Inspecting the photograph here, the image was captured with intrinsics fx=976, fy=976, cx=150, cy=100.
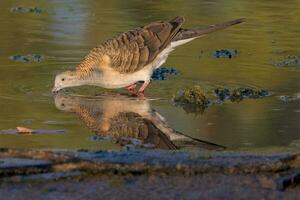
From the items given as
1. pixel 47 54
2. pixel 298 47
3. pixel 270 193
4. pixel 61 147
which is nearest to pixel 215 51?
pixel 298 47

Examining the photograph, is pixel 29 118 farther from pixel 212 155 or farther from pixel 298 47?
pixel 298 47

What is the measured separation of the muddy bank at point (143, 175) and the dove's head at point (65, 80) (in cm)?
262

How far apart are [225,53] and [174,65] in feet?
2.38

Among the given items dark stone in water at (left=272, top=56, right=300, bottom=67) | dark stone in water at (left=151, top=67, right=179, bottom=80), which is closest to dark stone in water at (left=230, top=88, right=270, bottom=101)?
dark stone in water at (left=151, top=67, right=179, bottom=80)

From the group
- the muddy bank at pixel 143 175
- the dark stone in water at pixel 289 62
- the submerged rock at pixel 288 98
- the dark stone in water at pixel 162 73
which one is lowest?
the muddy bank at pixel 143 175

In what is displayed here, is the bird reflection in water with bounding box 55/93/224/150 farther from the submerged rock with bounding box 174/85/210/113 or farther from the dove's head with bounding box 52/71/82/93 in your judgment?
the submerged rock with bounding box 174/85/210/113

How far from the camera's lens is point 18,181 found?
6352 millimetres

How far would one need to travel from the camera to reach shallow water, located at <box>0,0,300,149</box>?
8.05 meters

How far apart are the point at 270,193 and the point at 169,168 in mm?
774

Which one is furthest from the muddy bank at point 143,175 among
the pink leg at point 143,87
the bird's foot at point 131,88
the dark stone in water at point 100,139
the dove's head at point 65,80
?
the bird's foot at point 131,88

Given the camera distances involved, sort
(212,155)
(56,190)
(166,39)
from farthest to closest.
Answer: (166,39) < (212,155) < (56,190)

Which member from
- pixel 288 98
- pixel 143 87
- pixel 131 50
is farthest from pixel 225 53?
pixel 288 98

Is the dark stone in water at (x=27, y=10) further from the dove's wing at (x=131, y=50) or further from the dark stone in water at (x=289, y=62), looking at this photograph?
the dark stone in water at (x=289, y=62)

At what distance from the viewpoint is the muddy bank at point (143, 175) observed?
6.17 m
